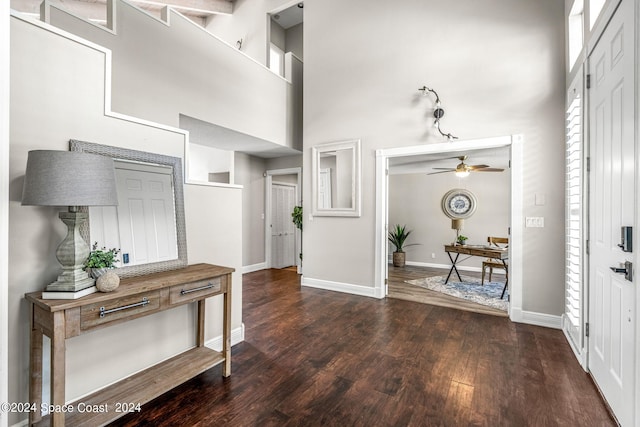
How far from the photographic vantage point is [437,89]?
3838 mm

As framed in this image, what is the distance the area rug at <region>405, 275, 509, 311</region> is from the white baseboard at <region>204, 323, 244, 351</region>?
321 cm

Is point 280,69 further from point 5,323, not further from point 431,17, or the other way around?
point 5,323

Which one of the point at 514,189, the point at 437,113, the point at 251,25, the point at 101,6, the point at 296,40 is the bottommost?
Result: the point at 514,189

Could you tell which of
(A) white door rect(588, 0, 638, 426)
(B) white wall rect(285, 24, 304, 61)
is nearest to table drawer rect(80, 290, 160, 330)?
(A) white door rect(588, 0, 638, 426)

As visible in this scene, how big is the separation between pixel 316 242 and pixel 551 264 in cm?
304

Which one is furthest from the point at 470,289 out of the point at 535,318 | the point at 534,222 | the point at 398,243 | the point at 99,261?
the point at 99,261

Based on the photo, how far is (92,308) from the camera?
1.46m

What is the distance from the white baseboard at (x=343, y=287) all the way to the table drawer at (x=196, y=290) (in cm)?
263

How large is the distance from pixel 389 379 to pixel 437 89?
3456mm

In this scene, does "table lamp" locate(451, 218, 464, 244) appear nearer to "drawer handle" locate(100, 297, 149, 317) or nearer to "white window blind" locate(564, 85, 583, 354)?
"white window blind" locate(564, 85, 583, 354)

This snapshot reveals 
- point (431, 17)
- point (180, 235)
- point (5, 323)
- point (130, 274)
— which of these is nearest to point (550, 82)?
point (431, 17)

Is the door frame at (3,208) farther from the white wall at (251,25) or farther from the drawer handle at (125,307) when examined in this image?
the white wall at (251,25)

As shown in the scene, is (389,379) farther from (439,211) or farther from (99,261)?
(439,211)

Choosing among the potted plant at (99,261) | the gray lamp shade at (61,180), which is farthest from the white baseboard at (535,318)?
the gray lamp shade at (61,180)
